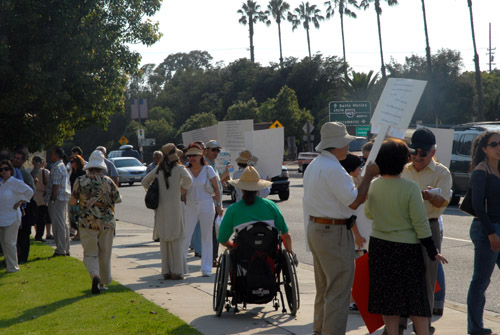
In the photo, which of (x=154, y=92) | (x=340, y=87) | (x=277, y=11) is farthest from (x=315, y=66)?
(x=154, y=92)

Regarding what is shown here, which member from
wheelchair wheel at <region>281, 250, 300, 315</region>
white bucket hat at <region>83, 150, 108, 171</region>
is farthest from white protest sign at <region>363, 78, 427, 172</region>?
white bucket hat at <region>83, 150, 108, 171</region>

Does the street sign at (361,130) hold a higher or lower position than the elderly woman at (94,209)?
higher

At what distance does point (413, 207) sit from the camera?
5355 mm

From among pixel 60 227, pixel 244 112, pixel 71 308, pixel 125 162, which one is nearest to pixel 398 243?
pixel 71 308

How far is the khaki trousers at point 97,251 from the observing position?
9.05 metres

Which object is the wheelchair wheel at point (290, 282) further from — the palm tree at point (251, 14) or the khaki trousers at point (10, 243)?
the palm tree at point (251, 14)

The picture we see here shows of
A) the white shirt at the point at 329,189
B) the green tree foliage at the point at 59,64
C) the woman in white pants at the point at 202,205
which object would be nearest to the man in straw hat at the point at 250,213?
the white shirt at the point at 329,189

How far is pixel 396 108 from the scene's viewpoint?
564cm

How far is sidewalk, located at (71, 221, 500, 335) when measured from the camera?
6903mm

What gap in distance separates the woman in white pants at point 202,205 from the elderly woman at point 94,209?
4.78ft

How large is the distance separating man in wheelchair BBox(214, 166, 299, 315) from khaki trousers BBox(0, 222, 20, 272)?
494cm

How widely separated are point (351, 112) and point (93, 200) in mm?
30754

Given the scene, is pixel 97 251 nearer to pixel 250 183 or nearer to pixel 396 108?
pixel 250 183

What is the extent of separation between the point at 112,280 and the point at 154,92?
319 feet
